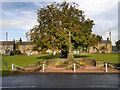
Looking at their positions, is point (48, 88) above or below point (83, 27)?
below

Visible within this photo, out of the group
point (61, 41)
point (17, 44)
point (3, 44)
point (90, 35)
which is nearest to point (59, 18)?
point (61, 41)

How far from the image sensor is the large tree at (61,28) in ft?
78.9

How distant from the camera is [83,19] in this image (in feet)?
93.1

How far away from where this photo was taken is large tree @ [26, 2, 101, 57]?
24062 millimetres

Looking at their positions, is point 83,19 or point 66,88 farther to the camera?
point 83,19

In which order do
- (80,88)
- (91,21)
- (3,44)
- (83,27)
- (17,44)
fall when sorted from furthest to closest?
(3,44), (17,44), (91,21), (83,27), (80,88)

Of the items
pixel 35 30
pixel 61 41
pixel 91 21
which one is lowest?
pixel 61 41

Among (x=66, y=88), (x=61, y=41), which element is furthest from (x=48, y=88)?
(x=61, y=41)

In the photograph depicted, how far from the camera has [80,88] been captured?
8617 mm

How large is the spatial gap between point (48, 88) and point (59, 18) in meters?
18.2

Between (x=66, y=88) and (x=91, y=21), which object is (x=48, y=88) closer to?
(x=66, y=88)

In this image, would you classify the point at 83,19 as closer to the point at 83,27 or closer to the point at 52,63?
the point at 83,27

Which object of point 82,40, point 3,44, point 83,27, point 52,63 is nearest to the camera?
point 52,63

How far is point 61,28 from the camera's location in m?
23.6
